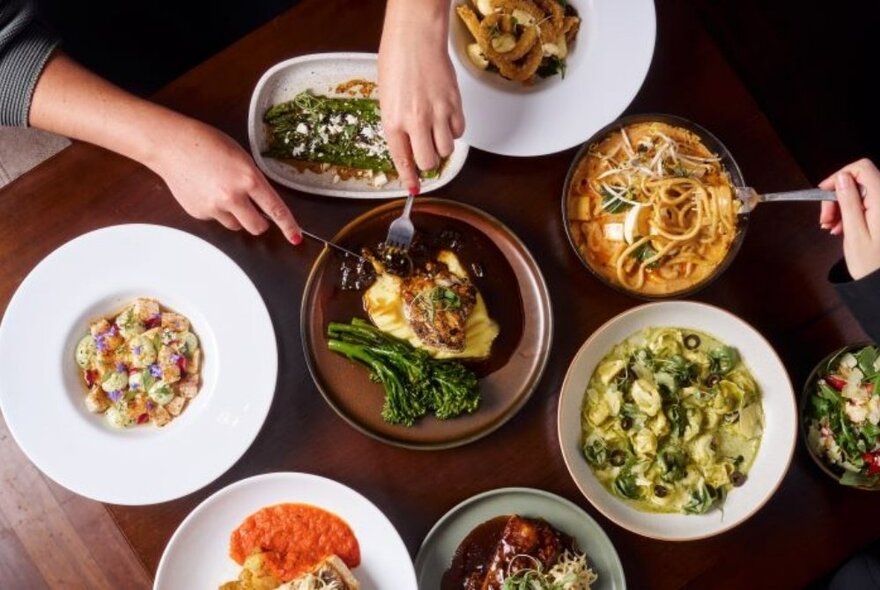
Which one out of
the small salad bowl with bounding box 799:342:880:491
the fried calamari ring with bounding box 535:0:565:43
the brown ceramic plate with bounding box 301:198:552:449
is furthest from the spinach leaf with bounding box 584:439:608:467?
the fried calamari ring with bounding box 535:0:565:43

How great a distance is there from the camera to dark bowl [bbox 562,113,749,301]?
2584 millimetres

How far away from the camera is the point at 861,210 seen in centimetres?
244

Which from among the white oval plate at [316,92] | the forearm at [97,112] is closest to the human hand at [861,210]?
the white oval plate at [316,92]

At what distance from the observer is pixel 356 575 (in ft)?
8.67

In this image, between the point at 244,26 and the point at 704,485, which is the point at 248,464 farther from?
the point at 244,26

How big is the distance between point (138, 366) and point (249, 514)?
0.57 meters

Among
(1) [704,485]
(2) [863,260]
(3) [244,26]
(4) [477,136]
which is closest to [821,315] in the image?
(2) [863,260]

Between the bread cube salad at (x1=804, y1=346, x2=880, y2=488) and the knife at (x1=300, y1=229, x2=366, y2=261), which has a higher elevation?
the knife at (x1=300, y1=229, x2=366, y2=261)

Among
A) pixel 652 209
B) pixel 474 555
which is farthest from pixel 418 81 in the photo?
pixel 474 555

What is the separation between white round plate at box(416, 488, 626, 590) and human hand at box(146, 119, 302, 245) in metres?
1.03

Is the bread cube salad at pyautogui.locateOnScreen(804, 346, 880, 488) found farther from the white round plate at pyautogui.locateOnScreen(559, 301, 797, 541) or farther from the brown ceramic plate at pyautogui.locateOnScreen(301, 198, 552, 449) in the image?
the brown ceramic plate at pyautogui.locateOnScreen(301, 198, 552, 449)

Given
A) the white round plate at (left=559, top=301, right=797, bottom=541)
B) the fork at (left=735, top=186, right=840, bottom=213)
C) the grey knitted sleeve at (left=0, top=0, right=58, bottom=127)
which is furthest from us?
the white round plate at (left=559, top=301, right=797, bottom=541)

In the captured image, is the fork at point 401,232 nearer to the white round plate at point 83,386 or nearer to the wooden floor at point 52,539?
the white round plate at point 83,386

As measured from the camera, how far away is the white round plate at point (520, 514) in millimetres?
2609
